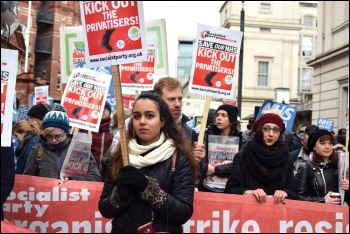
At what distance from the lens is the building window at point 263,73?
171 feet

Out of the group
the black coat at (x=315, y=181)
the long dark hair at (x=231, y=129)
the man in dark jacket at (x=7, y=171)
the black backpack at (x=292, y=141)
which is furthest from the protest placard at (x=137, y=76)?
the man in dark jacket at (x=7, y=171)

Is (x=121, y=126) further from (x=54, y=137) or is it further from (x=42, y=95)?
(x=42, y=95)

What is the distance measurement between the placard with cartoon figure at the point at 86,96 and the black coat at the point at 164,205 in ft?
12.0

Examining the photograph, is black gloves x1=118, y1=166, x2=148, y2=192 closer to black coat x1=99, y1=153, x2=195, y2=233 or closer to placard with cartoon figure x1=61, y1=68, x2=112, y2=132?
black coat x1=99, y1=153, x2=195, y2=233

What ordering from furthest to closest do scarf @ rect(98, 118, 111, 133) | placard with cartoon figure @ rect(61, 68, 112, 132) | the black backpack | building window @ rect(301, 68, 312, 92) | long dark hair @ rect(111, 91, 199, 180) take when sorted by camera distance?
building window @ rect(301, 68, 312, 92) → the black backpack → scarf @ rect(98, 118, 111, 133) → placard with cartoon figure @ rect(61, 68, 112, 132) → long dark hair @ rect(111, 91, 199, 180)

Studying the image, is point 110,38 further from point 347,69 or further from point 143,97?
point 347,69

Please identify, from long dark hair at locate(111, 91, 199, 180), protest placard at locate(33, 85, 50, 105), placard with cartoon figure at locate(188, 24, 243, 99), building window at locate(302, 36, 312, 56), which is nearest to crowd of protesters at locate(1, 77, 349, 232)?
long dark hair at locate(111, 91, 199, 180)

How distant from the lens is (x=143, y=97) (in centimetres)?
342

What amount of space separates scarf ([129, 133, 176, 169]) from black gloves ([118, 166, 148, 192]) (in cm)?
17

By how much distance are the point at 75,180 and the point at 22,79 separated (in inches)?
1417

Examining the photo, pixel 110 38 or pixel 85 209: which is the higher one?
pixel 110 38

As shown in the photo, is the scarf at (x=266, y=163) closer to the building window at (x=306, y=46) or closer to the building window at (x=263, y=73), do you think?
the building window at (x=263, y=73)

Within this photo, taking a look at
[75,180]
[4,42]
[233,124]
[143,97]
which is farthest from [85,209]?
[4,42]

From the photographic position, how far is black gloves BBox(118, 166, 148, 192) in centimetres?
303
